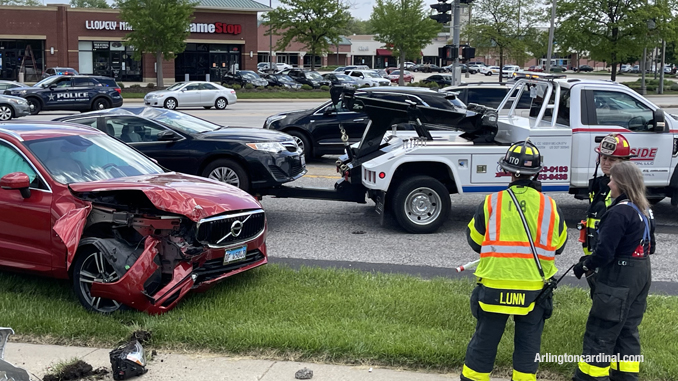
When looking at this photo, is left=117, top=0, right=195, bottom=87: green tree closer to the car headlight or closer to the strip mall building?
the strip mall building

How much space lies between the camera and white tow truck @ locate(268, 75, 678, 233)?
9617mm

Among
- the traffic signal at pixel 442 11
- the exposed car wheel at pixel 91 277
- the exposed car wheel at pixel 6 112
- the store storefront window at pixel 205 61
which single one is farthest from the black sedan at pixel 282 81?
the exposed car wheel at pixel 91 277

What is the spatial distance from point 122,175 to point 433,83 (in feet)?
148

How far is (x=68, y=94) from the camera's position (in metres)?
30.9

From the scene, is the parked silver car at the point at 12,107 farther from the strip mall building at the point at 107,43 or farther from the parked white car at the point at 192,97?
the strip mall building at the point at 107,43

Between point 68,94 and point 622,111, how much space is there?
26.1 m

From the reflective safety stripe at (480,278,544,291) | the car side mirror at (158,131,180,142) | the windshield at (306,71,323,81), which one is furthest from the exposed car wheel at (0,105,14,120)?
the windshield at (306,71,323,81)

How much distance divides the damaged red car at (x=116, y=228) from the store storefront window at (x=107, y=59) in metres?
53.3

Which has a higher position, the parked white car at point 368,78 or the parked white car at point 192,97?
the parked white car at point 368,78

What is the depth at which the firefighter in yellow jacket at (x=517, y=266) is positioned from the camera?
4.36 m

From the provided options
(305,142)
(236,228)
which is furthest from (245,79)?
(236,228)

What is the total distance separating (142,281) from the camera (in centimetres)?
593

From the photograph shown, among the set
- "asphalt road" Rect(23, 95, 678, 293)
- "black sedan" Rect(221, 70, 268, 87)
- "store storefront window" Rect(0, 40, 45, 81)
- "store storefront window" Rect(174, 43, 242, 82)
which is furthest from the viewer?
"store storefront window" Rect(174, 43, 242, 82)

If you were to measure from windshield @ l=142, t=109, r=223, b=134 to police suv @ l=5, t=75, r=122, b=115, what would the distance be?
21.0 meters
